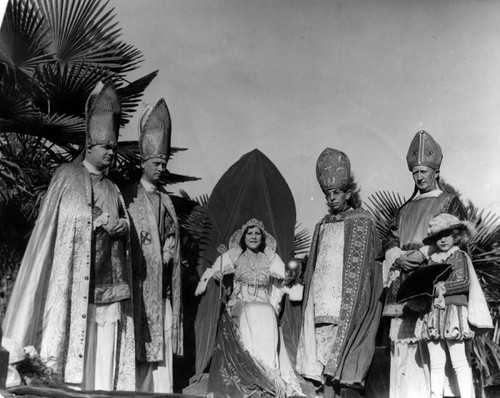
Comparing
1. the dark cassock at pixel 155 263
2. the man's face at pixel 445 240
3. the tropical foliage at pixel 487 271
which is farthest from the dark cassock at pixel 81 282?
the tropical foliage at pixel 487 271

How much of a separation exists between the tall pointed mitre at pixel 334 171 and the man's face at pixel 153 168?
148 cm

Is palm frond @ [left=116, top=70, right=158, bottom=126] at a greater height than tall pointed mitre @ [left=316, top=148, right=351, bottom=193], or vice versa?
palm frond @ [left=116, top=70, right=158, bottom=126]

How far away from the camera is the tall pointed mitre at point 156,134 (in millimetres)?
10633

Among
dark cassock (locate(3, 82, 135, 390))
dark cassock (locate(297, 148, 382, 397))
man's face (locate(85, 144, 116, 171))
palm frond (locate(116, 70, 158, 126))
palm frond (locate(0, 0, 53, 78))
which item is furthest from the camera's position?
palm frond (locate(116, 70, 158, 126))

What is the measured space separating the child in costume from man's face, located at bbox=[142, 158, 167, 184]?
104 inches

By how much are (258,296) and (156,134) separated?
1.77 meters

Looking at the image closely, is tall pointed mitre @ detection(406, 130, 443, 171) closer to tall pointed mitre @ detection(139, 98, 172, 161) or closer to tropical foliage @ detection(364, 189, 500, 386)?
tropical foliage @ detection(364, 189, 500, 386)

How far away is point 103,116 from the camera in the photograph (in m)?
9.89

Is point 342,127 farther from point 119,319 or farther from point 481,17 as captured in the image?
point 119,319

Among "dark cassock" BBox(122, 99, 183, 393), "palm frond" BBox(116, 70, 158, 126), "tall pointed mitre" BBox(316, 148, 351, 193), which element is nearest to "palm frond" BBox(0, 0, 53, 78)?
"palm frond" BBox(116, 70, 158, 126)

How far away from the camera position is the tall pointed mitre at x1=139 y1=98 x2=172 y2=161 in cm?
1063

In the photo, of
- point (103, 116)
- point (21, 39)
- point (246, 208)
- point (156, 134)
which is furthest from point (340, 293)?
point (21, 39)

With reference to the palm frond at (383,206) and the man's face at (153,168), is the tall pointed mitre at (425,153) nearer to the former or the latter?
the palm frond at (383,206)

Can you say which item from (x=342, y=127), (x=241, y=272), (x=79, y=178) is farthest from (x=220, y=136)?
(x=79, y=178)
